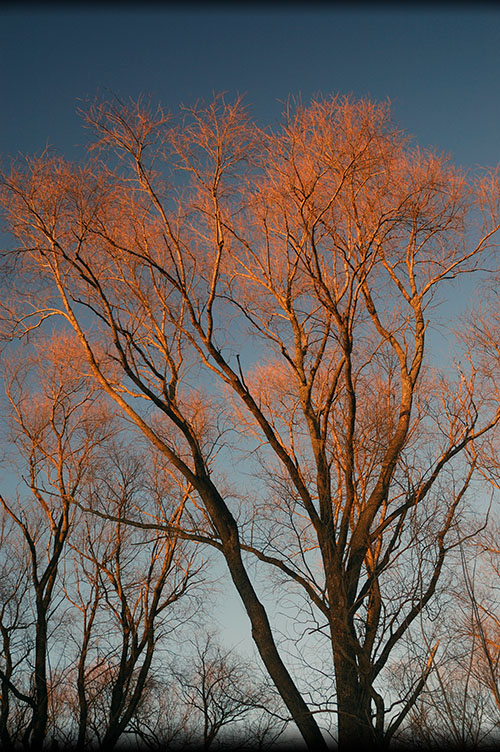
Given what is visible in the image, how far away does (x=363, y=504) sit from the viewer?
7.81m

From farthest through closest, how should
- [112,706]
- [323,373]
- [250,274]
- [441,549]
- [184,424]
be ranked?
[112,706], [323,373], [250,274], [184,424], [441,549]

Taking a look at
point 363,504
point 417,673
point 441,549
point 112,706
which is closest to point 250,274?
point 363,504

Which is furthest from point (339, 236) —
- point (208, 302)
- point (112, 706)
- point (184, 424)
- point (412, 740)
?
point (112, 706)

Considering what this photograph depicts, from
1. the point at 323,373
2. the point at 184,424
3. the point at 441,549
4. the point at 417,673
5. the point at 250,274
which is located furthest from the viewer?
the point at 323,373

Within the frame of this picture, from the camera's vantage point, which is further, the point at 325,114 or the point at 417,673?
the point at 325,114

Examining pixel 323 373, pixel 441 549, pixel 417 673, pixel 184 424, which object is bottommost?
pixel 417 673

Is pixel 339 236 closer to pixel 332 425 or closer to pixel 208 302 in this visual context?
pixel 208 302

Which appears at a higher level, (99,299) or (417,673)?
(99,299)

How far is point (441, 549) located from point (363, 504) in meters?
1.32

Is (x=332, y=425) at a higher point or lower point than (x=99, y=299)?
lower

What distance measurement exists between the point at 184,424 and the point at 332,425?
1.86 meters

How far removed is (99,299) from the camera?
8102 mm

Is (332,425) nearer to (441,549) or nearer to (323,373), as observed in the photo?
(323,373)

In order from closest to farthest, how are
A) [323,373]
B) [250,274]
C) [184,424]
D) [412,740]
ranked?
[412,740] < [184,424] < [250,274] < [323,373]
